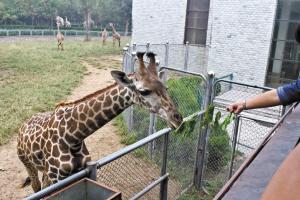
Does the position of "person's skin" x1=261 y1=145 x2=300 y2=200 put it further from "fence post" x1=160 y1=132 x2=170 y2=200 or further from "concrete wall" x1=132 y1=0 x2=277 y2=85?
"concrete wall" x1=132 y1=0 x2=277 y2=85

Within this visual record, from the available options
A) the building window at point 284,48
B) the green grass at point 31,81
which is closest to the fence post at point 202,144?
the green grass at point 31,81

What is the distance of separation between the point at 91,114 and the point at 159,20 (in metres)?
12.4

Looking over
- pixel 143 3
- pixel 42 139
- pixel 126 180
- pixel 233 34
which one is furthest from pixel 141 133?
pixel 143 3

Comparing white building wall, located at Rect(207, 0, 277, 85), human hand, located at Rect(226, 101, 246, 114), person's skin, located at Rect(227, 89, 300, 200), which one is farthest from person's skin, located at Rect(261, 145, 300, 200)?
white building wall, located at Rect(207, 0, 277, 85)

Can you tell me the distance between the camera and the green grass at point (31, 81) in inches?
371

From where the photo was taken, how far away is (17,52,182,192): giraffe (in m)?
4.02

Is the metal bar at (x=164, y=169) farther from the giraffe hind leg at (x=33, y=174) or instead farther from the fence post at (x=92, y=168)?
the giraffe hind leg at (x=33, y=174)

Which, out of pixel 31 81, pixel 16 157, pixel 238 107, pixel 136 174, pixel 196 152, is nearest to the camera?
pixel 238 107

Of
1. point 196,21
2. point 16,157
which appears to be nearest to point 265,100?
point 16,157

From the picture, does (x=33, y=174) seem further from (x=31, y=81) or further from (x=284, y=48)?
(x=31, y=81)

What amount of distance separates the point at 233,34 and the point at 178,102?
562cm

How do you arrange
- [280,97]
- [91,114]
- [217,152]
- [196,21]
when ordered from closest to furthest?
[280,97] < [91,114] < [217,152] < [196,21]

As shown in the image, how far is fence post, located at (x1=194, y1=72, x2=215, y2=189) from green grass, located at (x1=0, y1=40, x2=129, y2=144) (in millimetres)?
4234

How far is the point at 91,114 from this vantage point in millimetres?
4160
